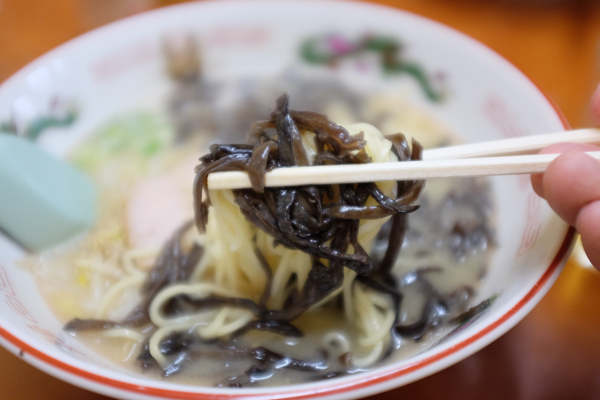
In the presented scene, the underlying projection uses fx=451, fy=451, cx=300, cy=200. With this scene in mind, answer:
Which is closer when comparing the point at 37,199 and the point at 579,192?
the point at 579,192

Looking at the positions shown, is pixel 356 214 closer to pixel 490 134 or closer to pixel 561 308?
A: pixel 561 308

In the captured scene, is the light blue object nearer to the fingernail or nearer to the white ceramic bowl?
the white ceramic bowl

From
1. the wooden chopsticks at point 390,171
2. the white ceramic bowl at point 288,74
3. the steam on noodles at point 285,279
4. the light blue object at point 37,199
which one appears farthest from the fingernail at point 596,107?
the light blue object at point 37,199

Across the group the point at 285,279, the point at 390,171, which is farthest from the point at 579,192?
the point at 285,279

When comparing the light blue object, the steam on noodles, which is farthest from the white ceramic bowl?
the steam on noodles

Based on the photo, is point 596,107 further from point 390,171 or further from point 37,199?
point 37,199

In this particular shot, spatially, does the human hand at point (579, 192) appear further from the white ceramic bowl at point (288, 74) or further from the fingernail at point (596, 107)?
the fingernail at point (596, 107)
